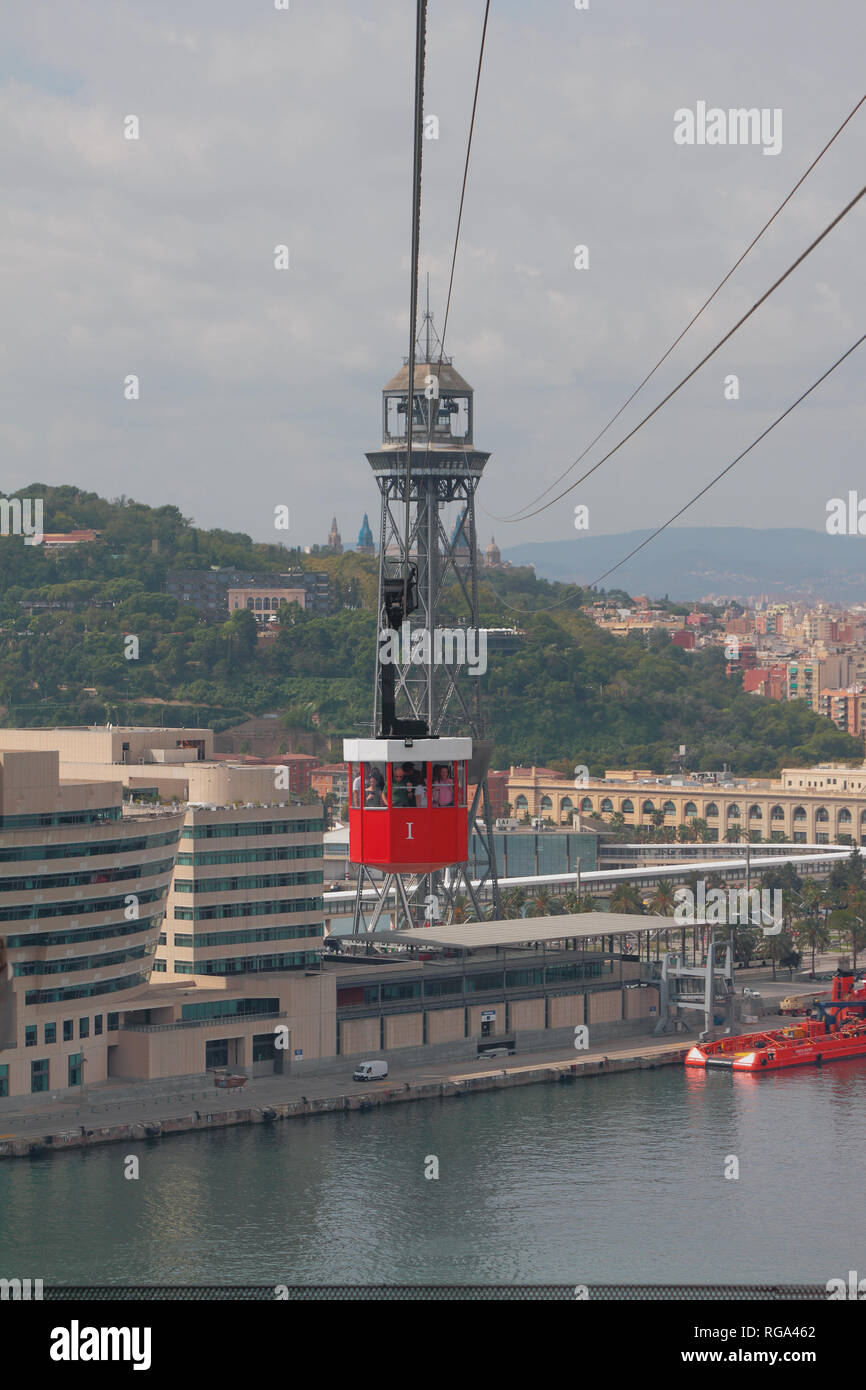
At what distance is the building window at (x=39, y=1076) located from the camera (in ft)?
150

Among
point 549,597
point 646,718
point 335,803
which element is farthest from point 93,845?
point 549,597

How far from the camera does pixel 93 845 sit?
1857 inches

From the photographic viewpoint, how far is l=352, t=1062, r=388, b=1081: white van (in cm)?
5125

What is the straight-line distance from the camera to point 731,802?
12400 centimetres

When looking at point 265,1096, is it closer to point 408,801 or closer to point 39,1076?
point 39,1076

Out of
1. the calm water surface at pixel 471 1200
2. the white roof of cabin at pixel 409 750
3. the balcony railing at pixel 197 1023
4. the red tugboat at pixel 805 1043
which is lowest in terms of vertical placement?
the calm water surface at pixel 471 1200

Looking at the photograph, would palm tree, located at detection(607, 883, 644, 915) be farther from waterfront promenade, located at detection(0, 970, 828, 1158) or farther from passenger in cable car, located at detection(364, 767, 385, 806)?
passenger in cable car, located at detection(364, 767, 385, 806)

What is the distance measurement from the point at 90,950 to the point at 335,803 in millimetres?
68599

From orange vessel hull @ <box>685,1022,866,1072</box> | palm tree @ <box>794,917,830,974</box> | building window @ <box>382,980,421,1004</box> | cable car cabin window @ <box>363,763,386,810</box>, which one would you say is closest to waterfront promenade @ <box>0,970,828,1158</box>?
orange vessel hull @ <box>685,1022,866,1072</box>

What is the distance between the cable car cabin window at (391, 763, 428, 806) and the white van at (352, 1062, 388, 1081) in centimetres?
3075

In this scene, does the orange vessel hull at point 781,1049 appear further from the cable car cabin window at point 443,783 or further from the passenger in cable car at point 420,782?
the passenger in cable car at point 420,782

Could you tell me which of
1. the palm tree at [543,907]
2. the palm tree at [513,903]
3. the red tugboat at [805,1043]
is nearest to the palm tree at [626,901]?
the palm tree at [543,907]

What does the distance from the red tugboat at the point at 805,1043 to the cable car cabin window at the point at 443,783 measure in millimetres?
36791
